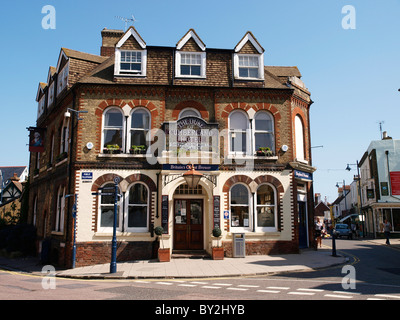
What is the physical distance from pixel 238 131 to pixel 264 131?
1.49 metres

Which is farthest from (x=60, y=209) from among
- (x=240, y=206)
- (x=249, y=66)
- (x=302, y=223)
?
(x=302, y=223)

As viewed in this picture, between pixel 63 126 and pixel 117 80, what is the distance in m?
4.82

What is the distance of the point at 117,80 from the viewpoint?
1845 centimetres

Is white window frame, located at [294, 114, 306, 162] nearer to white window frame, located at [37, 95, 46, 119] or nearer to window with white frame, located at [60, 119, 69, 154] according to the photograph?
window with white frame, located at [60, 119, 69, 154]

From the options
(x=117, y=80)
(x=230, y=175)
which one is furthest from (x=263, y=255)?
(x=117, y=80)

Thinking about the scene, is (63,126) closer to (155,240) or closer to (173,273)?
(155,240)

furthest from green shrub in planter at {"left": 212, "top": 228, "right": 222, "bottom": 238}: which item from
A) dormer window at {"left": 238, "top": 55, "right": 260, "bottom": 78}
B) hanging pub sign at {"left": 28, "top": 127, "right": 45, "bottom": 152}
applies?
hanging pub sign at {"left": 28, "top": 127, "right": 45, "bottom": 152}

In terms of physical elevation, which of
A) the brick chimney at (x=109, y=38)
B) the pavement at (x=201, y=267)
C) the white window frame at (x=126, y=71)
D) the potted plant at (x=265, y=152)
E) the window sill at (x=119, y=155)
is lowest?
the pavement at (x=201, y=267)

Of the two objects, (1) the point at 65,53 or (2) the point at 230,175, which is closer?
(2) the point at 230,175

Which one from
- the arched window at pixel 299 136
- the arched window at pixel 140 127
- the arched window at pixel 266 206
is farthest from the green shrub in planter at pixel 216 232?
the arched window at pixel 299 136

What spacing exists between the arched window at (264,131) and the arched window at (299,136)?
82.3 inches

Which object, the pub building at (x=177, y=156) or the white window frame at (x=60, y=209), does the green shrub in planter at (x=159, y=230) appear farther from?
the white window frame at (x=60, y=209)

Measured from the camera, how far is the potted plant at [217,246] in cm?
1652
